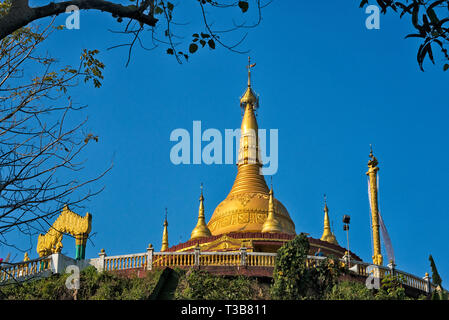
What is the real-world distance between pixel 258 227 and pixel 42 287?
16.5 m

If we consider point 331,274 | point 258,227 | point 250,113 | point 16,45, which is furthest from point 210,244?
point 16,45

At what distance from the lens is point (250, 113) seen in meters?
46.8

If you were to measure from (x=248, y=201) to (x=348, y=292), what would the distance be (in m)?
18.7

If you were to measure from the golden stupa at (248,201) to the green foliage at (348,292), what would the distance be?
13103 millimetres

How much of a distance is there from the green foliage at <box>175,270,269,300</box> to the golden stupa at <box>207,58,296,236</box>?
12.1 meters

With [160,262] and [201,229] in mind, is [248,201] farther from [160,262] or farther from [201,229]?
[160,262]

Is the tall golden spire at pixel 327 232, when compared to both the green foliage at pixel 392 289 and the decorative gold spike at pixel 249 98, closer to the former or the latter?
the decorative gold spike at pixel 249 98

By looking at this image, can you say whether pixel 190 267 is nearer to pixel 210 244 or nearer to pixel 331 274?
pixel 331 274

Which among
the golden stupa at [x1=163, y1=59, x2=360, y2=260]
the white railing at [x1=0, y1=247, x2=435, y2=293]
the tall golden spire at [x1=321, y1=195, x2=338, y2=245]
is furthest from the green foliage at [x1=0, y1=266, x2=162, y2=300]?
the tall golden spire at [x1=321, y1=195, x2=338, y2=245]

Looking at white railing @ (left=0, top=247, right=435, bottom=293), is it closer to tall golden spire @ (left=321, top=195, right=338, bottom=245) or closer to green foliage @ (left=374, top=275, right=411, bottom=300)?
green foliage @ (left=374, top=275, right=411, bottom=300)

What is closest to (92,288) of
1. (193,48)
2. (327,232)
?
(193,48)

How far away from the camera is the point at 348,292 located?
68.9 ft

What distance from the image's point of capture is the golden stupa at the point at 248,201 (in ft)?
125

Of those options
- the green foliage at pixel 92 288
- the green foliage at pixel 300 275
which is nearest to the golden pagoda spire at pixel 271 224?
the green foliage at pixel 300 275
